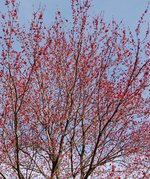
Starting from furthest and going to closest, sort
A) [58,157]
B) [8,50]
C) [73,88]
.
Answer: [73,88] → [58,157] → [8,50]

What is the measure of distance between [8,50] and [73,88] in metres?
3.17

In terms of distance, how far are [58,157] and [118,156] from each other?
2.68 metres

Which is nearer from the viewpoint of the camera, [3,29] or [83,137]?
[3,29]

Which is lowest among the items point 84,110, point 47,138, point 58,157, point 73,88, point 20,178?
point 20,178

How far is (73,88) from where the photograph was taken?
1195 cm

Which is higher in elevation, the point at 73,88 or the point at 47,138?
the point at 73,88

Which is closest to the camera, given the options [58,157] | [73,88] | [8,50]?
[8,50]

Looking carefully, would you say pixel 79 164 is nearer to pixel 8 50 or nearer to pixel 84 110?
pixel 84 110

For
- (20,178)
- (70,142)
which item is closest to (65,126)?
(70,142)

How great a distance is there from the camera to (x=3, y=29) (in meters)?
10.3

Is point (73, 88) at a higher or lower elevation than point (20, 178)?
higher

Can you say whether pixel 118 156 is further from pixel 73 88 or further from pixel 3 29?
pixel 3 29

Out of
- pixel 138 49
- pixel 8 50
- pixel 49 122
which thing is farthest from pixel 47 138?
pixel 138 49

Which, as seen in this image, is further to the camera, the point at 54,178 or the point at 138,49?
the point at 54,178
